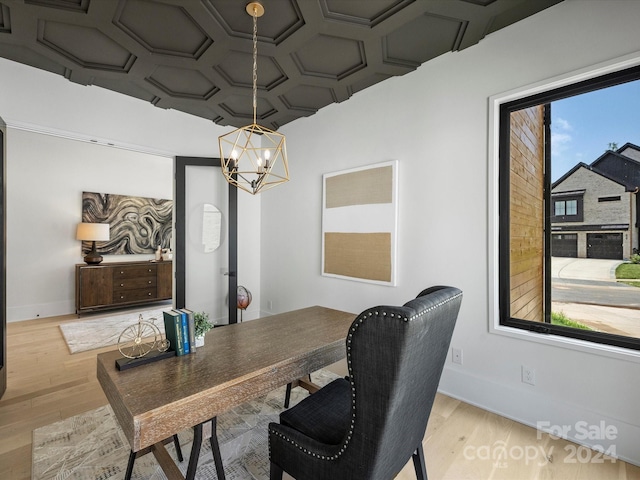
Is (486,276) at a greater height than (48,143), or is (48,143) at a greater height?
(48,143)

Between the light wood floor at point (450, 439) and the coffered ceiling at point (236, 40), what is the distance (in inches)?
110

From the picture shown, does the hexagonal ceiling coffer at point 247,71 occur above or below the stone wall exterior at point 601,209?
above

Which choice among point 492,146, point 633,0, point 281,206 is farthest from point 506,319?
point 281,206

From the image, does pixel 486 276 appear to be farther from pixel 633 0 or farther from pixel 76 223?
pixel 76 223

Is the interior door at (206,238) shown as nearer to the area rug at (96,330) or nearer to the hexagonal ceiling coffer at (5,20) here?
the area rug at (96,330)

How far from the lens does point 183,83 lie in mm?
2945

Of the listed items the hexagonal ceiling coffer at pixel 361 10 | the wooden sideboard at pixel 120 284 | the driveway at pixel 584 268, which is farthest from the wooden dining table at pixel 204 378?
the wooden sideboard at pixel 120 284

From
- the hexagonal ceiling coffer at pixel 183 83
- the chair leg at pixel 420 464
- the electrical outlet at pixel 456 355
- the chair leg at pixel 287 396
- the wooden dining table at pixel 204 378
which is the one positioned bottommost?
the chair leg at pixel 287 396

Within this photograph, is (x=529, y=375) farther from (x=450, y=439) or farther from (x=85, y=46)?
(x=85, y=46)

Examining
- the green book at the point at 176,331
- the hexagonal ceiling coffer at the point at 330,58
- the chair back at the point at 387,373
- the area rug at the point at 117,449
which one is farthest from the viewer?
the hexagonal ceiling coffer at the point at 330,58

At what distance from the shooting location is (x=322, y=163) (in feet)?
11.5

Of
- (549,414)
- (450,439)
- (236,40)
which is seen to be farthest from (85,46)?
(549,414)

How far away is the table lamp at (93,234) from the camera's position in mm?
4832

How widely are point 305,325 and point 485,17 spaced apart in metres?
2.44
